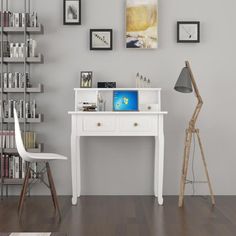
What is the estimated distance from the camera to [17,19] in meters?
5.41

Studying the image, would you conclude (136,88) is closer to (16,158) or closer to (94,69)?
(94,69)

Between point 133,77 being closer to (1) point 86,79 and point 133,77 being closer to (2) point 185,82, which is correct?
(1) point 86,79

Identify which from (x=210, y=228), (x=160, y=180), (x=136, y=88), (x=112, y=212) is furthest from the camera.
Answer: (x=136, y=88)

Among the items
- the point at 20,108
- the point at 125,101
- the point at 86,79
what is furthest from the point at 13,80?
the point at 125,101

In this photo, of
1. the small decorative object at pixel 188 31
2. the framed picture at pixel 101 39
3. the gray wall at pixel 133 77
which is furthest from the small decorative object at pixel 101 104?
the small decorative object at pixel 188 31

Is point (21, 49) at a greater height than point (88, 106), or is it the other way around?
point (21, 49)

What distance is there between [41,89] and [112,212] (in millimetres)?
1584

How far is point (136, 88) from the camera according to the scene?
5414 mm

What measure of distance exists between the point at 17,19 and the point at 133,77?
1.35 metres

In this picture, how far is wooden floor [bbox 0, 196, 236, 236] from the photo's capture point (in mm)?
3842

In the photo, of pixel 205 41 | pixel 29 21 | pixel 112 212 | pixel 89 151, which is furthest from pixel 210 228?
pixel 29 21

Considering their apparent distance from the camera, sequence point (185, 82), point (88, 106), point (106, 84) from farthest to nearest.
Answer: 1. point (106, 84)
2. point (88, 106)
3. point (185, 82)

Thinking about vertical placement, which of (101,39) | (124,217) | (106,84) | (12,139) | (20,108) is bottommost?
(124,217)

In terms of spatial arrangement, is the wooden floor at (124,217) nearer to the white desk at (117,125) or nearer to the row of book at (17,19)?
the white desk at (117,125)
